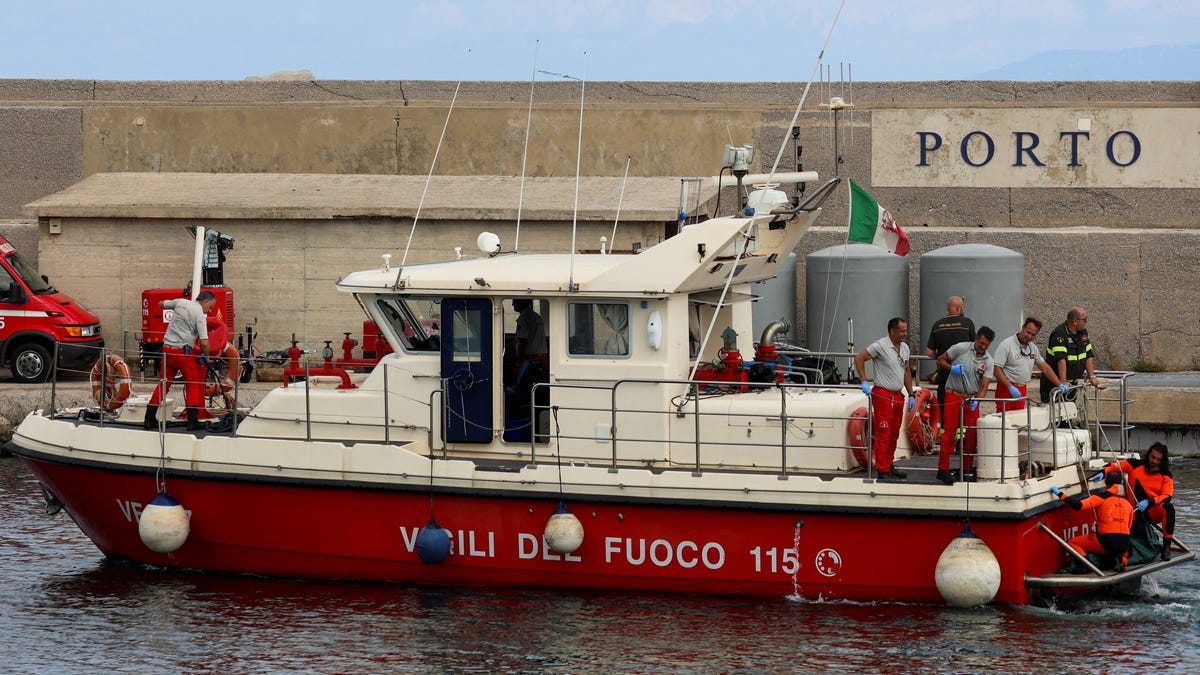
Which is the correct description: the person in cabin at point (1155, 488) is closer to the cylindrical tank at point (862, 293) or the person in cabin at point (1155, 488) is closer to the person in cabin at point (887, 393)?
the person in cabin at point (887, 393)

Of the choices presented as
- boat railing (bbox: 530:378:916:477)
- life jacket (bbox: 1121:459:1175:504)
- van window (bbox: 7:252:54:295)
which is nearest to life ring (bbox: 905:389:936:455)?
boat railing (bbox: 530:378:916:477)

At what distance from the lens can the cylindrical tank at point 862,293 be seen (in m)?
19.2

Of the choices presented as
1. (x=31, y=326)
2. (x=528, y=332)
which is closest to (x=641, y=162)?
(x=31, y=326)

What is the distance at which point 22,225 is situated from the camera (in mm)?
21906

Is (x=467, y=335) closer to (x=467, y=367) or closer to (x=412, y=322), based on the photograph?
(x=467, y=367)

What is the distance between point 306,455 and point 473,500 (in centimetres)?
128

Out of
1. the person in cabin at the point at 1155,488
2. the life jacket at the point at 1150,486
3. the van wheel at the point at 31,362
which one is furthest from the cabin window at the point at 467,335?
the van wheel at the point at 31,362

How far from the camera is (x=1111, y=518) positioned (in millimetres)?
10875

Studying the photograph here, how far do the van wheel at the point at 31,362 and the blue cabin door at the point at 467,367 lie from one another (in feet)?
30.6

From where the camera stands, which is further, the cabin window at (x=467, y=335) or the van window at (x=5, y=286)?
the van window at (x=5, y=286)

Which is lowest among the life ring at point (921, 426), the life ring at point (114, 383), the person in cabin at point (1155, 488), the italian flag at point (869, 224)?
the person in cabin at point (1155, 488)

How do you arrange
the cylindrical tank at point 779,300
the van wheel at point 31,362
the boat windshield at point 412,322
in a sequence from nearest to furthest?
1. the boat windshield at point 412,322
2. the van wheel at point 31,362
3. the cylindrical tank at point 779,300

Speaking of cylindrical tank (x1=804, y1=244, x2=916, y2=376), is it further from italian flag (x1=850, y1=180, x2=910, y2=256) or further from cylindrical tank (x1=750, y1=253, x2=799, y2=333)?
italian flag (x1=850, y1=180, x2=910, y2=256)

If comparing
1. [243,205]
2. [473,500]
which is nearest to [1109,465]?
[473,500]
